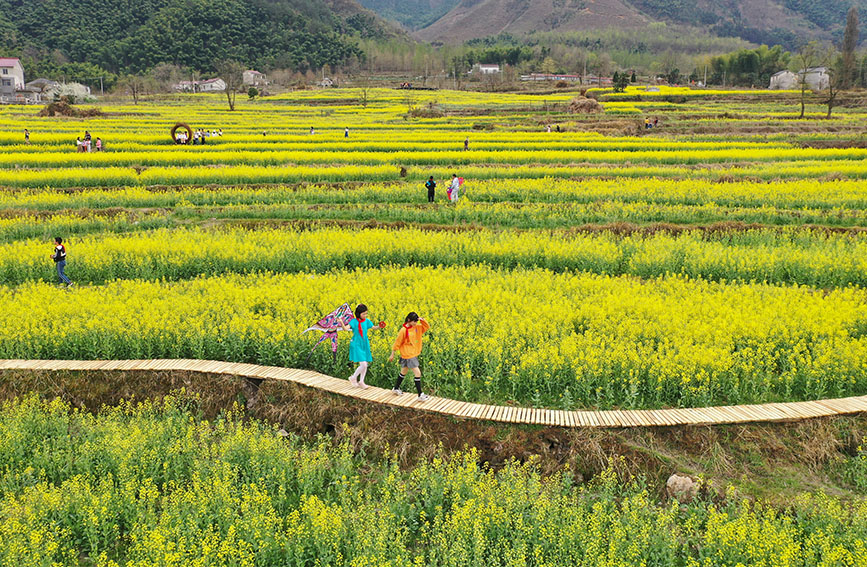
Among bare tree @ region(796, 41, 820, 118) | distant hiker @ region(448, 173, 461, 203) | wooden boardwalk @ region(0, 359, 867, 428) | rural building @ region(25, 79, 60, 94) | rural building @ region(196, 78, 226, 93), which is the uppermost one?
rural building @ region(196, 78, 226, 93)

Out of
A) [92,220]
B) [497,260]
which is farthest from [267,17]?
[497,260]

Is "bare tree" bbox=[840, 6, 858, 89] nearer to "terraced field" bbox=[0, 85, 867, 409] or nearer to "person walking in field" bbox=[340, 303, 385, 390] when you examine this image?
"terraced field" bbox=[0, 85, 867, 409]

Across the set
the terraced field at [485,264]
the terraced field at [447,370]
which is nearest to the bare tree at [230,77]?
the terraced field at [485,264]

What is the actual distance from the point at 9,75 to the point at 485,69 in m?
91.6

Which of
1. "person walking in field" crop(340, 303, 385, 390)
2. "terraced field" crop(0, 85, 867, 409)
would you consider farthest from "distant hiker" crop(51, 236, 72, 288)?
"person walking in field" crop(340, 303, 385, 390)

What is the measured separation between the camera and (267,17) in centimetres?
12050

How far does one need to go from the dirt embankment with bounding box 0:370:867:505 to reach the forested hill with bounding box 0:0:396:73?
111015 mm

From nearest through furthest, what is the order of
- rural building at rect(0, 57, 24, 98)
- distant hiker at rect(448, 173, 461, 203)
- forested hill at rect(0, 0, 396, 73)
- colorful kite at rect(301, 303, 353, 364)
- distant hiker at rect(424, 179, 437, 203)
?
colorful kite at rect(301, 303, 353, 364) < distant hiker at rect(448, 173, 461, 203) < distant hiker at rect(424, 179, 437, 203) < rural building at rect(0, 57, 24, 98) < forested hill at rect(0, 0, 396, 73)

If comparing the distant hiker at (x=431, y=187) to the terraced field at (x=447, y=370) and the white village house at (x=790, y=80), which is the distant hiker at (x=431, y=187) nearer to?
the terraced field at (x=447, y=370)

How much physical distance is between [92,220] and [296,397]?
1510cm

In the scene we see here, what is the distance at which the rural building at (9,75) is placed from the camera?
87812 millimetres

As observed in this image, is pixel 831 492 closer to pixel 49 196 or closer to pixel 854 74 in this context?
pixel 49 196

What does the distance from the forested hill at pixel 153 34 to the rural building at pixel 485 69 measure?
32788 millimetres

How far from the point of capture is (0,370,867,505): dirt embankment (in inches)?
286
